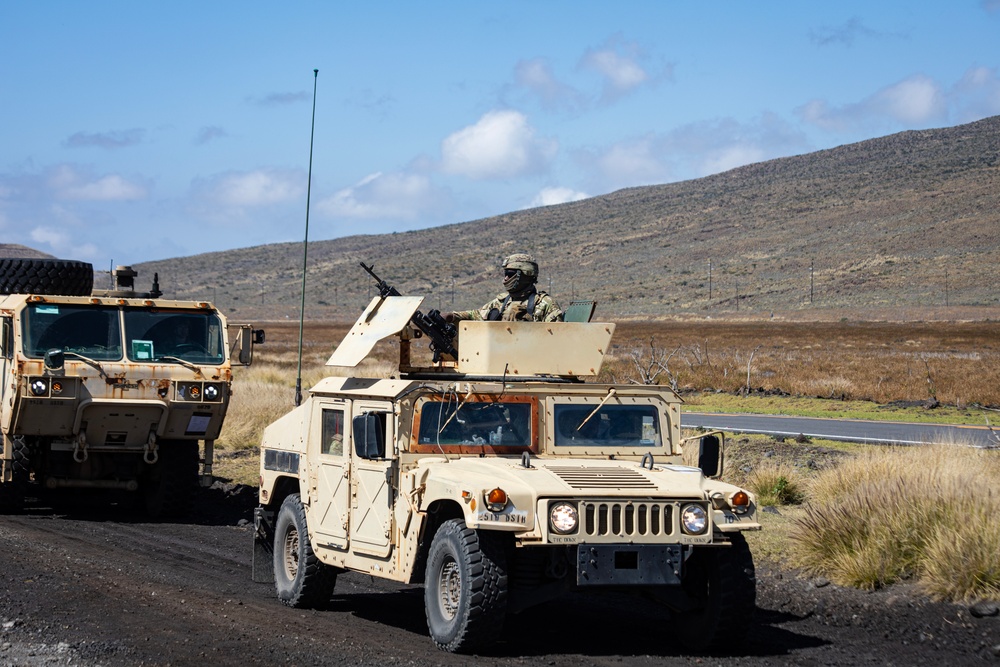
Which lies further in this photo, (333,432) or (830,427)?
(830,427)

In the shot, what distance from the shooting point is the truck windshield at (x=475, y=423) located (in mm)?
8977

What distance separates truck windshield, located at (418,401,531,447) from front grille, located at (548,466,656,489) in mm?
687

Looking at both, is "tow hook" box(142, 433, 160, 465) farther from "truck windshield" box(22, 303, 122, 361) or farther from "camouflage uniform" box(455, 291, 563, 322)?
"camouflage uniform" box(455, 291, 563, 322)

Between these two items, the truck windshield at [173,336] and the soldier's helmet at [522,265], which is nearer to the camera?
the soldier's helmet at [522,265]

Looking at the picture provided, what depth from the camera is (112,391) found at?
1520 cm

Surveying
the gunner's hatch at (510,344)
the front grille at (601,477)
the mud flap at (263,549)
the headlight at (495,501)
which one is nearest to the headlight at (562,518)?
the front grille at (601,477)

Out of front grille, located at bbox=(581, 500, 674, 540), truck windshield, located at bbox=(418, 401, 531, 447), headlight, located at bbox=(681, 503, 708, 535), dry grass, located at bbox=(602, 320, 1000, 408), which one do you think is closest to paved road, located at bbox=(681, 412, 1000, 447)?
dry grass, located at bbox=(602, 320, 1000, 408)

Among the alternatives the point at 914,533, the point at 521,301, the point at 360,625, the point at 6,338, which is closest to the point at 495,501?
the point at 360,625

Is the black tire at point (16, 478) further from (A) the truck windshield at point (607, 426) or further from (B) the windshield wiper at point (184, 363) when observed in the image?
(A) the truck windshield at point (607, 426)

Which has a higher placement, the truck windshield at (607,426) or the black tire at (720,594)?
the truck windshield at (607,426)

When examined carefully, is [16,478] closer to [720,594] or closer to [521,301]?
[521,301]

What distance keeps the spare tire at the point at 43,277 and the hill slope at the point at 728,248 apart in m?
75.3

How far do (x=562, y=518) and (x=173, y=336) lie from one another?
917cm

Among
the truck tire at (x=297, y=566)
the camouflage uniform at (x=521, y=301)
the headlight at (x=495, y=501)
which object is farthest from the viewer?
the camouflage uniform at (x=521, y=301)
